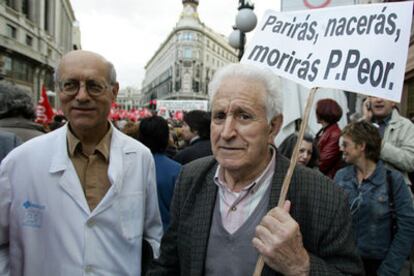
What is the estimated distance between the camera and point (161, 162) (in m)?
3.47

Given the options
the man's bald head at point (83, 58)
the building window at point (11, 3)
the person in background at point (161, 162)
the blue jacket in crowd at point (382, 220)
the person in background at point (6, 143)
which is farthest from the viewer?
the building window at point (11, 3)

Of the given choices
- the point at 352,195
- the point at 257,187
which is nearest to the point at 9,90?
the point at 257,187

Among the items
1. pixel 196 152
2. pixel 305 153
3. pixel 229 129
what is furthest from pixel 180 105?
pixel 229 129

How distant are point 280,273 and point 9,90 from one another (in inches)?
106

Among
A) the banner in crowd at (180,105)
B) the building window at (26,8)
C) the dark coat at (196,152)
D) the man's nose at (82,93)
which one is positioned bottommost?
the dark coat at (196,152)

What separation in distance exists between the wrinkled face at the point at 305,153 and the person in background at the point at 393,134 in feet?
1.94

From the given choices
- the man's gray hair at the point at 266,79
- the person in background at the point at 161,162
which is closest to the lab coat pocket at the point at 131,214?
the man's gray hair at the point at 266,79

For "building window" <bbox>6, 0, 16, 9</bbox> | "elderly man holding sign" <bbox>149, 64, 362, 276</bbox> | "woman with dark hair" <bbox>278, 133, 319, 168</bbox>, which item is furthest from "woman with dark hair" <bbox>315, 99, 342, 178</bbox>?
"building window" <bbox>6, 0, 16, 9</bbox>

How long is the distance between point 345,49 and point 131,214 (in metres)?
1.34

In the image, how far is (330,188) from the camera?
1632 mm

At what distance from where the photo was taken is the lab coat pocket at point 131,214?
195cm

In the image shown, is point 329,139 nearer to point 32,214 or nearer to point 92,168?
point 92,168

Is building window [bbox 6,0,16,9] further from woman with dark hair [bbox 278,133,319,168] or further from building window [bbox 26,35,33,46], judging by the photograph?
woman with dark hair [bbox 278,133,319,168]

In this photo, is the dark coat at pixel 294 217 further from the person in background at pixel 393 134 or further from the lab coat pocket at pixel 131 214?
the person in background at pixel 393 134
